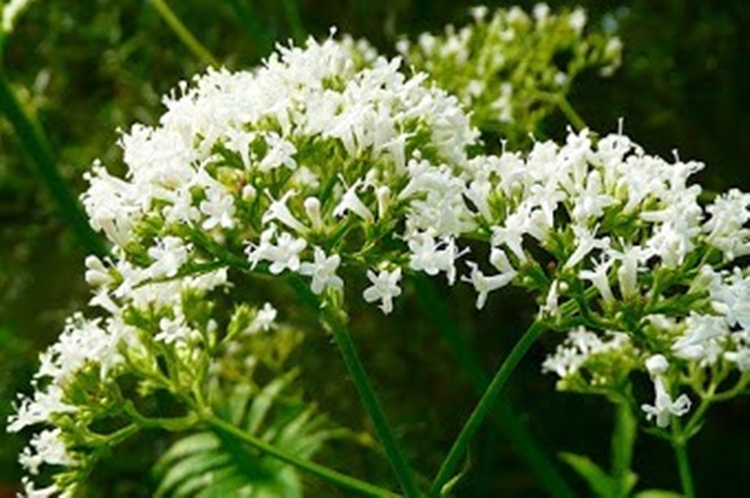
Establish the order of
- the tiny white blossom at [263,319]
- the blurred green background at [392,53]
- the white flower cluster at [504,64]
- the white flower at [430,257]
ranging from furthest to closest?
the blurred green background at [392,53], the white flower cluster at [504,64], the tiny white blossom at [263,319], the white flower at [430,257]

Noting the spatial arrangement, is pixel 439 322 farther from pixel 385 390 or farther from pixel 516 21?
pixel 385 390

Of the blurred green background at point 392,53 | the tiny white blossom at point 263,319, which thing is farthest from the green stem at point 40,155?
the blurred green background at point 392,53

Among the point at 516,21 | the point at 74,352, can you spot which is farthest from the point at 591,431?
the point at 74,352

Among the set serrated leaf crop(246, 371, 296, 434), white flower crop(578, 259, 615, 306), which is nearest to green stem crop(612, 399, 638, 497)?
serrated leaf crop(246, 371, 296, 434)

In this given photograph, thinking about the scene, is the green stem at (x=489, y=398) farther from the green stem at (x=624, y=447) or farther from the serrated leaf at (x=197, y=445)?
the serrated leaf at (x=197, y=445)

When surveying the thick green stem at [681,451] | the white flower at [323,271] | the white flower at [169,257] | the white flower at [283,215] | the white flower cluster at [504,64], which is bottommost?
the thick green stem at [681,451]

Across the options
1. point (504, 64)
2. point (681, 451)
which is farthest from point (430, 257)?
point (504, 64)
